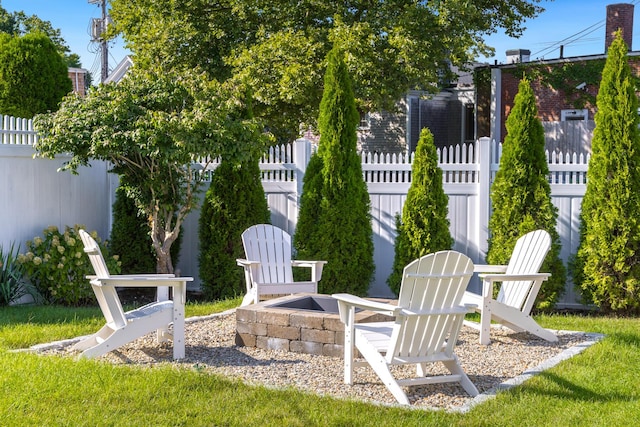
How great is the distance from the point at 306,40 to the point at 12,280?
9081mm

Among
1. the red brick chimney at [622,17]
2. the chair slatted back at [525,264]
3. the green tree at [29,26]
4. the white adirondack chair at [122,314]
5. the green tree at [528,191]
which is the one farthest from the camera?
the green tree at [29,26]

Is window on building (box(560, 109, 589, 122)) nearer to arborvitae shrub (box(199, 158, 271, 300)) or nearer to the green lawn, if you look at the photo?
arborvitae shrub (box(199, 158, 271, 300))

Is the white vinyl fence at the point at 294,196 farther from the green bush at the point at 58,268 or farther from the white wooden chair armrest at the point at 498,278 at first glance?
the white wooden chair armrest at the point at 498,278

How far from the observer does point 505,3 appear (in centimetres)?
1833

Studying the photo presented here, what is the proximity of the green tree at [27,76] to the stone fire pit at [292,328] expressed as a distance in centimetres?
730

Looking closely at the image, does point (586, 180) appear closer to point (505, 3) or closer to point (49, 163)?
point (49, 163)

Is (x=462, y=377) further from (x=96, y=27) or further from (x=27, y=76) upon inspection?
(x=96, y=27)

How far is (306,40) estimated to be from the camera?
1616cm

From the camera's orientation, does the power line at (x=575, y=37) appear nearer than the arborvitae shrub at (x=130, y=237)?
No

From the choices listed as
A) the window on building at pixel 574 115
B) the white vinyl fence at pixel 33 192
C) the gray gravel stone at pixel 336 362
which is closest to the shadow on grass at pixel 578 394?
the gray gravel stone at pixel 336 362

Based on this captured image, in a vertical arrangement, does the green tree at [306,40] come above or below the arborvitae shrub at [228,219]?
above

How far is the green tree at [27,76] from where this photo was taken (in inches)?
494

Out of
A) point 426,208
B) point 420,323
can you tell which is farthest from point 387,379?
point 426,208

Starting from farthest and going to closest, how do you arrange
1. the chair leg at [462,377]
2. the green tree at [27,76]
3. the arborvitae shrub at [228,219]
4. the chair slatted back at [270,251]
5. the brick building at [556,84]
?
1. the brick building at [556,84]
2. the green tree at [27,76]
3. the arborvitae shrub at [228,219]
4. the chair slatted back at [270,251]
5. the chair leg at [462,377]
